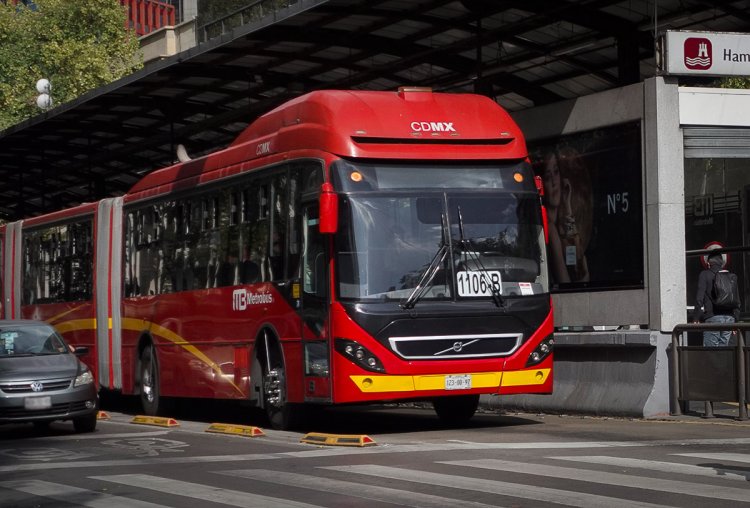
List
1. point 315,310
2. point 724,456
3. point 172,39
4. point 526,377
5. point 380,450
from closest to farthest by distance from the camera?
point 724,456
point 380,450
point 315,310
point 526,377
point 172,39

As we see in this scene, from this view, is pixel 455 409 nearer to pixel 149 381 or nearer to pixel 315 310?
pixel 315 310

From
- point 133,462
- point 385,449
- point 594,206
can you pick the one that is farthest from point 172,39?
point 133,462

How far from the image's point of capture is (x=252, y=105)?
87.0 feet

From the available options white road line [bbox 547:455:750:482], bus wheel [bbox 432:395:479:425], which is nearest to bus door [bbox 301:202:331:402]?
bus wheel [bbox 432:395:479:425]

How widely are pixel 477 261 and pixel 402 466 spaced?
13.5 feet

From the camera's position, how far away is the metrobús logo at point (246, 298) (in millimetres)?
17469

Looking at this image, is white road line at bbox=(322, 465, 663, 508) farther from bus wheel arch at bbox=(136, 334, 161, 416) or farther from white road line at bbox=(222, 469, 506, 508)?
bus wheel arch at bbox=(136, 334, 161, 416)

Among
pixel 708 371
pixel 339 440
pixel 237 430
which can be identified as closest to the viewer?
pixel 339 440

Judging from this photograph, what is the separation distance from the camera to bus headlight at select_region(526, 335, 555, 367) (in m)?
16.1

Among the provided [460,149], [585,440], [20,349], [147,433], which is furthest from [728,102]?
[20,349]

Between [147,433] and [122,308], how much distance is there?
6.04 meters

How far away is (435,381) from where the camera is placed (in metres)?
15.6

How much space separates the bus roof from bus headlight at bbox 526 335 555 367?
2.14 m

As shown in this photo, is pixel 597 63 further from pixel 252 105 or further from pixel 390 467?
pixel 390 467
